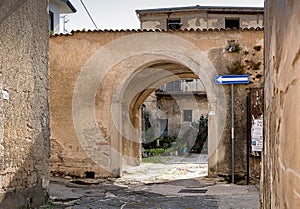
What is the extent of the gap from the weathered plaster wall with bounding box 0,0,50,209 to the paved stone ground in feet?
2.16

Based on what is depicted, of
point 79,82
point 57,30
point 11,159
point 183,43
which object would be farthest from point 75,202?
point 57,30

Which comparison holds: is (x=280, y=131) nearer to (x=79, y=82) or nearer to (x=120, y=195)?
(x=120, y=195)

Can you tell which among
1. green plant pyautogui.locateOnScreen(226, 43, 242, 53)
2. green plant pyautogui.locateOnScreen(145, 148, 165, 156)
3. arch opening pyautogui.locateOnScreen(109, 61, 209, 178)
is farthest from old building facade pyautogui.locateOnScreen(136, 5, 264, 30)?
green plant pyautogui.locateOnScreen(226, 43, 242, 53)

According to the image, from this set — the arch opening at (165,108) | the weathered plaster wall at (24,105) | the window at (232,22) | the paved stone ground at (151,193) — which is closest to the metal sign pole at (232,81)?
the paved stone ground at (151,193)

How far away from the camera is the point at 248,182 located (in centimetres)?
978

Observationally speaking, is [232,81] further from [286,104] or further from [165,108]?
[165,108]

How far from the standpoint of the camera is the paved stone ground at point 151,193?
7094mm

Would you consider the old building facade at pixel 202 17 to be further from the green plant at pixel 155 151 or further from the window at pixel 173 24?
the green plant at pixel 155 151

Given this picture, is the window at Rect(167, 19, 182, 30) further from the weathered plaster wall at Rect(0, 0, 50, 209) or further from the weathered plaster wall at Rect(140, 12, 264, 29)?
the weathered plaster wall at Rect(0, 0, 50, 209)

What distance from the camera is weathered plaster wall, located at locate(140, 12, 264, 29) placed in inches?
954

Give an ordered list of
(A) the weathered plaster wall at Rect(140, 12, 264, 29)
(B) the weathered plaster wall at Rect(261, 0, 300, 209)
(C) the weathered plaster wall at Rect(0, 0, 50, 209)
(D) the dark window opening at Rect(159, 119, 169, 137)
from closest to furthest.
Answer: (B) the weathered plaster wall at Rect(261, 0, 300, 209)
(C) the weathered plaster wall at Rect(0, 0, 50, 209)
(A) the weathered plaster wall at Rect(140, 12, 264, 29)
(D) the dark window opening at Rect(159, 119, 169, 137)

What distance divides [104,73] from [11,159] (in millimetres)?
→ 5421

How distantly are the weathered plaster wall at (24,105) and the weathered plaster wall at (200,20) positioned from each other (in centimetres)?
1807

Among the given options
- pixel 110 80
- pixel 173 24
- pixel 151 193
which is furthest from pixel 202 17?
pixel 151 193
